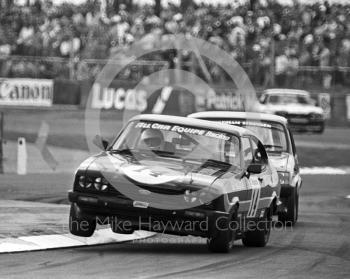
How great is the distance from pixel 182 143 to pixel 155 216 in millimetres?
1326

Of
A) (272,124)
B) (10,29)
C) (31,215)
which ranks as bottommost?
(31,215)

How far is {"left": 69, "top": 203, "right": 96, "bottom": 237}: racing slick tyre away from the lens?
9305 millimetres

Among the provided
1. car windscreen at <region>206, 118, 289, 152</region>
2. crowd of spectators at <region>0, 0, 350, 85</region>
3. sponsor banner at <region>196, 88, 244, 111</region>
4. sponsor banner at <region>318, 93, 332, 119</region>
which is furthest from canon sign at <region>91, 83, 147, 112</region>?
car windscreen at <region>206, 118, 289, 152</region>

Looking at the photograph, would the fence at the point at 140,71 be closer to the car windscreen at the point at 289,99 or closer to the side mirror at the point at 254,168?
the car windscreen at the point at 289,99

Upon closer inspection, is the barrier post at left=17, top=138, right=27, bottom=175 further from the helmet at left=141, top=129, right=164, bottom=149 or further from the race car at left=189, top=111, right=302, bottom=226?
the helmet at left=141, top=129, right=164, bottom=149

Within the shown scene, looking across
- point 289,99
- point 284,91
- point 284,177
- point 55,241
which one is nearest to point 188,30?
point 284,91

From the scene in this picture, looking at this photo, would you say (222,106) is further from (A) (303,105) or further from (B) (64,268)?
(B) (64,268)

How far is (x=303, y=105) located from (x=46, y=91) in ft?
32.5

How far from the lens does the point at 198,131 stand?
401 inches

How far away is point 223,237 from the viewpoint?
30.3 ft

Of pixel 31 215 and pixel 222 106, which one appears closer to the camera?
pixel 31 215

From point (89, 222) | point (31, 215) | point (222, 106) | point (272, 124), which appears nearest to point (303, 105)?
point (222, 106)

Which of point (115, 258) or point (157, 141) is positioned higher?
point (157, 141)

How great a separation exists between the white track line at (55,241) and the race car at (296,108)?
24313 millimetres
